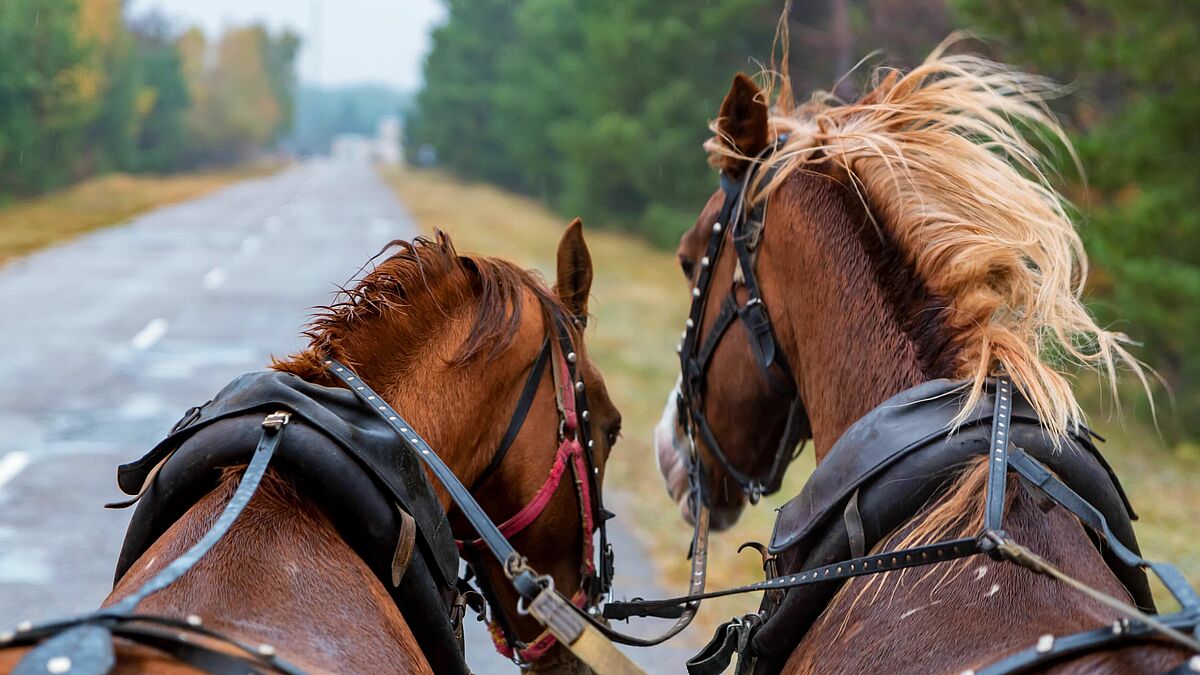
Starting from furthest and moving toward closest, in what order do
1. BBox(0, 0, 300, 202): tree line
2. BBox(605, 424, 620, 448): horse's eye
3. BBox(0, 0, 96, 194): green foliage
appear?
BBox(0, 0, 300, 202): tree line
BBox(0, 0, 96, 194): green foliage
BBox(605, 424, 620, 448): horse's eye

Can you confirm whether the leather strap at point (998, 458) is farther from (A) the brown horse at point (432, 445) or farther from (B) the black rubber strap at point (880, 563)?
(A) the brown horse at point (432, 445)

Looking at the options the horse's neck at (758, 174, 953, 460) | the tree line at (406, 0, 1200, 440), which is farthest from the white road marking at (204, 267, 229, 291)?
the horse's neck at (758, 174, 953, 460)

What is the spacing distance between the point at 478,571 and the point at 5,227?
85.0 feet

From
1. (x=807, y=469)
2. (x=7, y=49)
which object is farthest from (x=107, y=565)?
(x=7, y=49)

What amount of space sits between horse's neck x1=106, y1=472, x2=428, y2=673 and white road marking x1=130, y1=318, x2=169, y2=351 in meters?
10.4

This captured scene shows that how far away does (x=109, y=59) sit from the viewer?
47938mm

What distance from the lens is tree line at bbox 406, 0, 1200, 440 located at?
9.00 metres

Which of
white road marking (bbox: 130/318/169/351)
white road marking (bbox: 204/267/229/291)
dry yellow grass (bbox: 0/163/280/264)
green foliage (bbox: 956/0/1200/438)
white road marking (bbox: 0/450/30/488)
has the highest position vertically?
green foliage (bbox: 956/0/1200/438)

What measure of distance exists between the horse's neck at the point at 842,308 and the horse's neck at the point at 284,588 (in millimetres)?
1223

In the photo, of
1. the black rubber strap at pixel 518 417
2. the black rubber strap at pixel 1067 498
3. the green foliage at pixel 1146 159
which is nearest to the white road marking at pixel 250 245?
the green foliage at pixel 1146 159

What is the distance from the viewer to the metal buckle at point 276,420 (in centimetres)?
209

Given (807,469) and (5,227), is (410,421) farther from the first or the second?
(5,227)

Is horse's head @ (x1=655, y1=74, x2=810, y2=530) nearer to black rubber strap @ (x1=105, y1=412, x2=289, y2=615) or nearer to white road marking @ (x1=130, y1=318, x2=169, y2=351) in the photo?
black rubber strap @ (x1=105, y1=412, x2=289, y2=615)

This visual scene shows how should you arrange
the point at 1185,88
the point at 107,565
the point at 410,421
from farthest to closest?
the point at 1185,88, the point at 107,565, the point at 410,421
